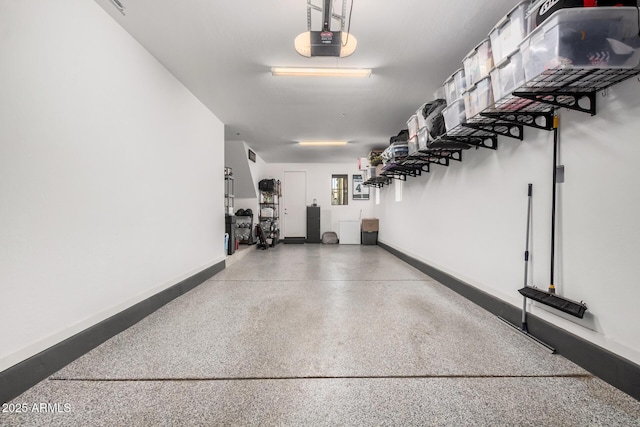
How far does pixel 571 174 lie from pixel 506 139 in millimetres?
813

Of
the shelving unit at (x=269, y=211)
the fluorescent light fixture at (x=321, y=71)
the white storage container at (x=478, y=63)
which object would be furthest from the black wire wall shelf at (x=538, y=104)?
the shelving unit at (x=269, y=211)

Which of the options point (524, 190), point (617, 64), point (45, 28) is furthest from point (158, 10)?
point (524, 190)

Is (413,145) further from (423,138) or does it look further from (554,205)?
(554,205)

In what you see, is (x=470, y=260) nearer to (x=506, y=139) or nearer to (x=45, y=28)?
(x=506, y=139)

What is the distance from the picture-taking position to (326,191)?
929 centimetres

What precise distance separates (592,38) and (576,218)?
1.08m

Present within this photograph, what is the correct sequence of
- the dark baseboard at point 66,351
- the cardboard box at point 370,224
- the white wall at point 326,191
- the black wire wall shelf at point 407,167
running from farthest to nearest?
the white wall at point 326,191 < the cardboard box at point 370,224 < the black wire wall shelf at point 407,167 < the dark baseboard at point 66,351

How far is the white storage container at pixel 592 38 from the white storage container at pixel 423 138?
1641 millimetres

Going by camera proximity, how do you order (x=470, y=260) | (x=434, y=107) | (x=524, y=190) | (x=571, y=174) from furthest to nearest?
(x=470, y=260) → (x=434, y=107) → (x=524, y=190) → (x=571, y=174)

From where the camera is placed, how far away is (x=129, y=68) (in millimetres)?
2418

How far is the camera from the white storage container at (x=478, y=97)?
6.15 ft

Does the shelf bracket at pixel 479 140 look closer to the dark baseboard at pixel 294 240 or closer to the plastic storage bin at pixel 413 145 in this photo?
the plastic storage bin at pixel 413 145

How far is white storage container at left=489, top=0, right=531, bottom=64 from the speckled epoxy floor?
6.49 ft

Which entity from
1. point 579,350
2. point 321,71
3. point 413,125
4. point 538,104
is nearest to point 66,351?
point 321,71
